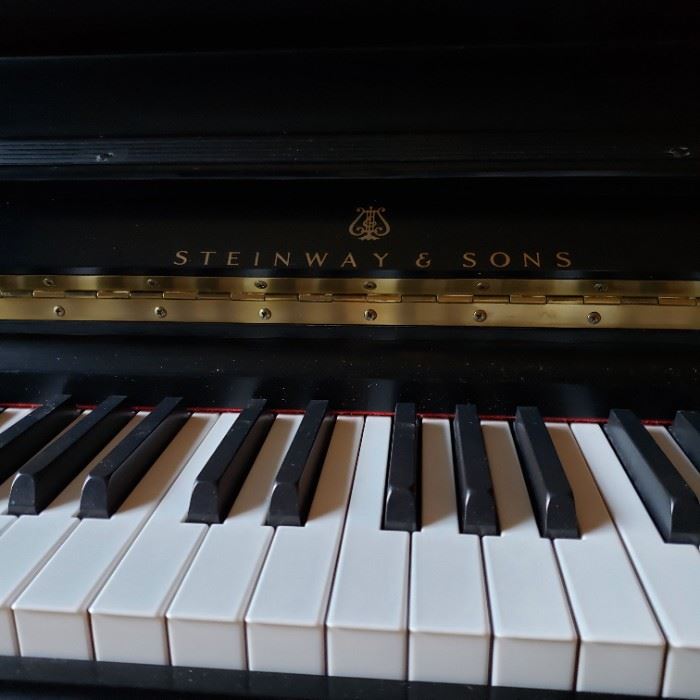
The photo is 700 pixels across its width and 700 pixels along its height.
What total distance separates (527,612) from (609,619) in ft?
0.21

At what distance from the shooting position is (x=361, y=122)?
33.9 inches

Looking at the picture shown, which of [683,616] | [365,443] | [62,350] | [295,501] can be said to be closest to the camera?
[683,616]

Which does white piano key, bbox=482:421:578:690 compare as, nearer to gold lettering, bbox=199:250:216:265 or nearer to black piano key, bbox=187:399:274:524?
black piano key, bbox=187:399:274:524

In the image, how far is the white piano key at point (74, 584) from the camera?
23.0 inches

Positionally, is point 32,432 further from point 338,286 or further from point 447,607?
point 447,607

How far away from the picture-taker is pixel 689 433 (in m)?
0.80

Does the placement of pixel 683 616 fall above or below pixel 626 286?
below

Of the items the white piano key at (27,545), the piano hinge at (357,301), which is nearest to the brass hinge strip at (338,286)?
the piano hinge at (357,301)

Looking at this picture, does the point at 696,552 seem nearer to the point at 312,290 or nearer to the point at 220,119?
the point at 312,290

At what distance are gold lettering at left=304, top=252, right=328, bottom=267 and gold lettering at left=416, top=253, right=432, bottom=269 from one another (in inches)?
4.6

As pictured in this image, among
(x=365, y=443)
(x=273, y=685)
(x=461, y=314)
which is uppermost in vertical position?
(x=461, y=314)

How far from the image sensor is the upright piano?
69cm

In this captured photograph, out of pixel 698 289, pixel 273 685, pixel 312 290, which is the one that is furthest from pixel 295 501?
pixel 698 289

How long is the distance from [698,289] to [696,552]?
13.9 inches
